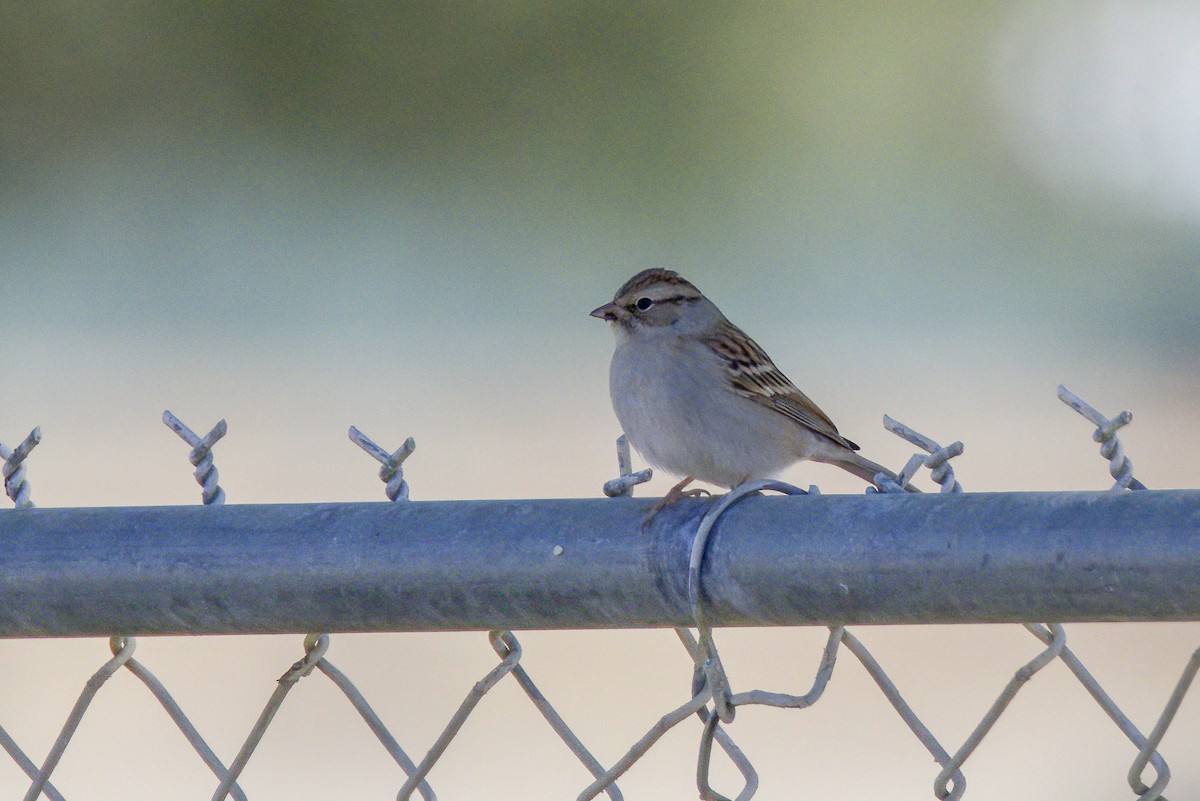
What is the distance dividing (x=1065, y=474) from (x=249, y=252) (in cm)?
675

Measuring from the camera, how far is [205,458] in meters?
1.86

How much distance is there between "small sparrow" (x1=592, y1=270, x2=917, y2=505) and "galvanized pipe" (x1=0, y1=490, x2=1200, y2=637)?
1523mm

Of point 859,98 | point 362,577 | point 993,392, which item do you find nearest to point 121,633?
point 362,577

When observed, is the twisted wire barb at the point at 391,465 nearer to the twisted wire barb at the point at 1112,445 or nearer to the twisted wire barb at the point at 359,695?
the twisted wire barb at the point at 359,695

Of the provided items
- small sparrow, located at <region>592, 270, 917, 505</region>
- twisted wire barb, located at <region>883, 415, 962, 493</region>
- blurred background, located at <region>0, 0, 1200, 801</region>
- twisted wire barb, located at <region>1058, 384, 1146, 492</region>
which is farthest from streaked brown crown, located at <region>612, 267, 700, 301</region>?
blurred background, located at <region>0, 0, 1200, 801</region>

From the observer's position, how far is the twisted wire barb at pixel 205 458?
5.68 ft

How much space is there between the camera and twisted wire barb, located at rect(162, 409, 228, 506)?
5.68 feet

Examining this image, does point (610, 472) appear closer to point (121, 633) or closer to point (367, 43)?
point (121, 633)

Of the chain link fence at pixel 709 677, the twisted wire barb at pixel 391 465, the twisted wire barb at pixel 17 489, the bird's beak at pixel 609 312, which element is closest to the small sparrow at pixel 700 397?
the bird's beak at pixel 609 312

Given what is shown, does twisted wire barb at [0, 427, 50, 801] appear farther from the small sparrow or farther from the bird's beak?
the bird's beak

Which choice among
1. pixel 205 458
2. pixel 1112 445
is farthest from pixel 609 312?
pixel 1112 445

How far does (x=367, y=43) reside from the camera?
12.3 meters

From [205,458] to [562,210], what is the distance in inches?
391

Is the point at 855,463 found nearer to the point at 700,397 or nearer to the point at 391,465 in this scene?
the point at 700,397
